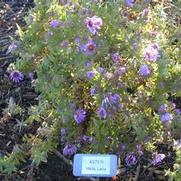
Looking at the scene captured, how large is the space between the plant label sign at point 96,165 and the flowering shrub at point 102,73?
160 mm

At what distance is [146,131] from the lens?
2596mm

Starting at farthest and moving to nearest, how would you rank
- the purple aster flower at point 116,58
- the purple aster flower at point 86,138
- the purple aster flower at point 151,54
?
the purple aster flower at point 86,138
the purple aster flower at point 116,58
the purple aster flower at point 151,54

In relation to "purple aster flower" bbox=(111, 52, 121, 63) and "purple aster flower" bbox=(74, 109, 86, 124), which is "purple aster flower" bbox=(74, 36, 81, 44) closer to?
"purple aster flower" bbox=(111, 52, 121, 63)

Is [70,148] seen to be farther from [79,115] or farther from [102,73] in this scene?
[102,73]

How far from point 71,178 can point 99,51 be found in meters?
0.92

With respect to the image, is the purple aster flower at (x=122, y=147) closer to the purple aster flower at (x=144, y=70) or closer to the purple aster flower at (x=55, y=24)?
the purple aster flower at (x=144, y=70)

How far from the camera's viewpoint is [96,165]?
252 centimetres

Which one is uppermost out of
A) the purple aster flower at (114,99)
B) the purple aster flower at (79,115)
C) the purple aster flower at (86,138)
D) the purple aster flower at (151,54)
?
the purple aster flower at (151,54)

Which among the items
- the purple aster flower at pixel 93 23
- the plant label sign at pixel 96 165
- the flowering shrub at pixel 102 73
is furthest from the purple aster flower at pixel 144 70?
the plant label sign at pixel 96 165

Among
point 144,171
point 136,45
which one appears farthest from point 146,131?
point 144,171

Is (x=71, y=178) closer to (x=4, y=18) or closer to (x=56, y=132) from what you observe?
(x=56, y=132)

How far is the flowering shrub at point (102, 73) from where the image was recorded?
2518 mm

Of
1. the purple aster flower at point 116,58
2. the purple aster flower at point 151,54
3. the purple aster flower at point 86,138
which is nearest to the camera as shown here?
the purple aster flower at point 151,54

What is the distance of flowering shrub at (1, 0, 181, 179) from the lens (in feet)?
8.26
